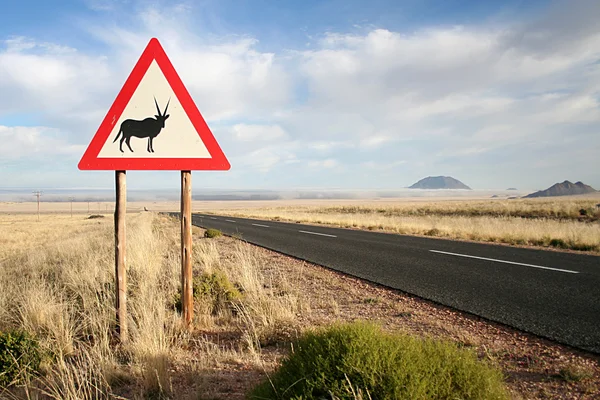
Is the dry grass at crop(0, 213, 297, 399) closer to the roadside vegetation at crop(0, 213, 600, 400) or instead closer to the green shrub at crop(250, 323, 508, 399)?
the roadside vegetation at crop(0, 213, 600, 400)

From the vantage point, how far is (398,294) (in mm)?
6711

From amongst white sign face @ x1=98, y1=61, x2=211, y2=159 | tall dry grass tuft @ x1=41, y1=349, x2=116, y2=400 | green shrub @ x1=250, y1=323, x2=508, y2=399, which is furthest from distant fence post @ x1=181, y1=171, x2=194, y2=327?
green shrub @ x1=250, y1=323, x2=508, y2=399

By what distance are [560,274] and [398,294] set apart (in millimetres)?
3735

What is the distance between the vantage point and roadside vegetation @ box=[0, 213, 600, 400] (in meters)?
2.33

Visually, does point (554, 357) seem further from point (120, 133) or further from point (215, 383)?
point (120, 133)

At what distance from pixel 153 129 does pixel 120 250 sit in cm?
123

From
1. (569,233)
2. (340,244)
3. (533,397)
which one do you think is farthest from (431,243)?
(533,397)

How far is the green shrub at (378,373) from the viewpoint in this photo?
2.19m

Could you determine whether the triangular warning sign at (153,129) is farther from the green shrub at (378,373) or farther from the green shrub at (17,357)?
the green shrub at (378,373)

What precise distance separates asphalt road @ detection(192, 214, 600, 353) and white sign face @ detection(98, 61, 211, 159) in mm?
4268

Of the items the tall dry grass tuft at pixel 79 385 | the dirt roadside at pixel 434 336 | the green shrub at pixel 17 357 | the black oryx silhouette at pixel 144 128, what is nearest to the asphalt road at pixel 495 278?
the dirt roadside at pixel 434 336

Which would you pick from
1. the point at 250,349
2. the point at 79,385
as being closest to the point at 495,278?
the point at 250,349

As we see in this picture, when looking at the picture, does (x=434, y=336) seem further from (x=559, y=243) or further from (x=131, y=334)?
(x=559, y=243)

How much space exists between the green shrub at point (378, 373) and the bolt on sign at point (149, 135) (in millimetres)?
2261
